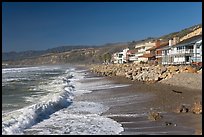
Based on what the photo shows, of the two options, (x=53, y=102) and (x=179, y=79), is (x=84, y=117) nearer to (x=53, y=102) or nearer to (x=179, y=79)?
(x=53, y=102)

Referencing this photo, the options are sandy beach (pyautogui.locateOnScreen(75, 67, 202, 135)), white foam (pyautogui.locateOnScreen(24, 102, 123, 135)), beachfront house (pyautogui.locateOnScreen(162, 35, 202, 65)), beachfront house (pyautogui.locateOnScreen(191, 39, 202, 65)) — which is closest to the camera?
sandy beach (pyautogui.locateOnScreen(75, 67, 202, 135))

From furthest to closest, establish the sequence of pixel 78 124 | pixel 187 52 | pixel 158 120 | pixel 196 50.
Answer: pixel 187 52 < pixel 196 50 < pixel 158 120 < pixel 78 124

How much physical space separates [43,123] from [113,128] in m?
2.90

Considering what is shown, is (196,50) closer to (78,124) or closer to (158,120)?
(158,120)

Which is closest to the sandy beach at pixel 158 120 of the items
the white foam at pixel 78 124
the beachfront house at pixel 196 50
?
the white foam at pixel 78 124

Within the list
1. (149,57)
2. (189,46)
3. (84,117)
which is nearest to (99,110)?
(84,117)

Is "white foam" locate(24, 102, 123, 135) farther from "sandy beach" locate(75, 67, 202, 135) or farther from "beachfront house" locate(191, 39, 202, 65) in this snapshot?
"beachfront house" locate(191, 39, 202, 65)

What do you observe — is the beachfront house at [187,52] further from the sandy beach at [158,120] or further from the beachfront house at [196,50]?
the sandy beach at [158,120]

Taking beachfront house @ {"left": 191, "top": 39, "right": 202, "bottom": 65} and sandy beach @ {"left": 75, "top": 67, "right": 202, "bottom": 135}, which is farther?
beachfront house @ {"left": 191, "top": 39, "right": 202, "bottom": 65}

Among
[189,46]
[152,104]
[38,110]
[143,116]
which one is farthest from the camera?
[189,46]

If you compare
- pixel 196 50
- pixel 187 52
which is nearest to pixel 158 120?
pixel 196 50

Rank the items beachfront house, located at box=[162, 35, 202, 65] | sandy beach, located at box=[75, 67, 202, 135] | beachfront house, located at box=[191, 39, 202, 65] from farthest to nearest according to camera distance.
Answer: beachfront house, located at box=[162, 35, 202, 65]
beachfront house, located at box=[191, 39, 202, 65]
sandy beach, located at box=[75, 67, 202, 135]

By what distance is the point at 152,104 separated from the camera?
16594 millimetres

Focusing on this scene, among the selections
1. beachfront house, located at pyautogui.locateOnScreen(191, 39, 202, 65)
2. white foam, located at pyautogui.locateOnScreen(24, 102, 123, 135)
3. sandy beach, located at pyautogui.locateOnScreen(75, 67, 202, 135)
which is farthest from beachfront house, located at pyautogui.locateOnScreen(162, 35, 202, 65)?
white foam, located at pyautogui.locateOnScreen(24, 102, 123, 135)
